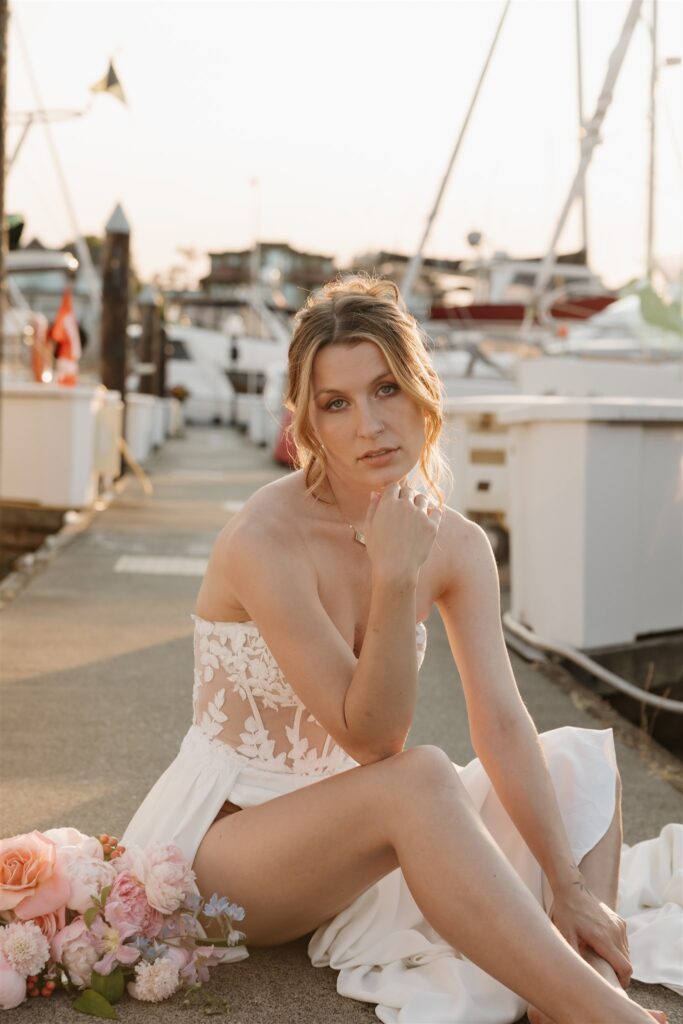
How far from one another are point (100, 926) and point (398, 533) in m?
0.95

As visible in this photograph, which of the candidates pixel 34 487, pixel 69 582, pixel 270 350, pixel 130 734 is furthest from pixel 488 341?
pixel 270 350

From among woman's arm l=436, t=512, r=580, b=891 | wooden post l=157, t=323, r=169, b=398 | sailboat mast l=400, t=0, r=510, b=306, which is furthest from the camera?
wooden post l=157, t=323, r=169, b=398

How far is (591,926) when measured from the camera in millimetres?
2555

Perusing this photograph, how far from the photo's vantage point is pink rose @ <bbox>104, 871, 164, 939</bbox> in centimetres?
244

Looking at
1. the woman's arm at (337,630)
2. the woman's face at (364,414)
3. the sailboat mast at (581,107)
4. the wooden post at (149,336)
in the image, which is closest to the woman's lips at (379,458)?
the woman's face at (364,414)

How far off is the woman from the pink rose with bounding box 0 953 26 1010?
41cm

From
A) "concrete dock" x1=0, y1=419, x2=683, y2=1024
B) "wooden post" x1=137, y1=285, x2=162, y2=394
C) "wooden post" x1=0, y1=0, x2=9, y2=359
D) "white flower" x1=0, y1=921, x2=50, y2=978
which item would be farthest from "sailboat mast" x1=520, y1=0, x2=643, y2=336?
"wooden post" x1=137, y1=285, x2=162, y2=394

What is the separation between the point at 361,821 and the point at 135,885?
0.46 meters

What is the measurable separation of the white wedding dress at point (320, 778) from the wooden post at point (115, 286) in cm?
1365

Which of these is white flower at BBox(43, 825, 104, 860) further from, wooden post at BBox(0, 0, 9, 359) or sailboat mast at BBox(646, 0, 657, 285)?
sailboat mast at BBox(646, 0, 657, 285)

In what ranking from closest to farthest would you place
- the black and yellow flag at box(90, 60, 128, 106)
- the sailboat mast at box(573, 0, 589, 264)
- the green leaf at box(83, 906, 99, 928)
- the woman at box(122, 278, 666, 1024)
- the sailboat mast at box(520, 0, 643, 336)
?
the woman at box(122, 278, 666, 1024)
the green leaf at box(83, 906, 99, 928)
the sailboat mast at box(520, 0, 643, 336)
the sailboat mast at box(573, 0, 589, 264)
the black and yellow flag at box(90, 60, 128, 106)

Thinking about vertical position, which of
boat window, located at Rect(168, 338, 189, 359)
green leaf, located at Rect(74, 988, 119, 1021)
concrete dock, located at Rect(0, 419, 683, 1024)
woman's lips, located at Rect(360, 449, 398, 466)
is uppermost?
boat window, located at Rect(168, 338, 189, 359)

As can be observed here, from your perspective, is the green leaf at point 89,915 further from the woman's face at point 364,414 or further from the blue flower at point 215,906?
the woman's face at point 364,414

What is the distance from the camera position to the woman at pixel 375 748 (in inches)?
92.1
